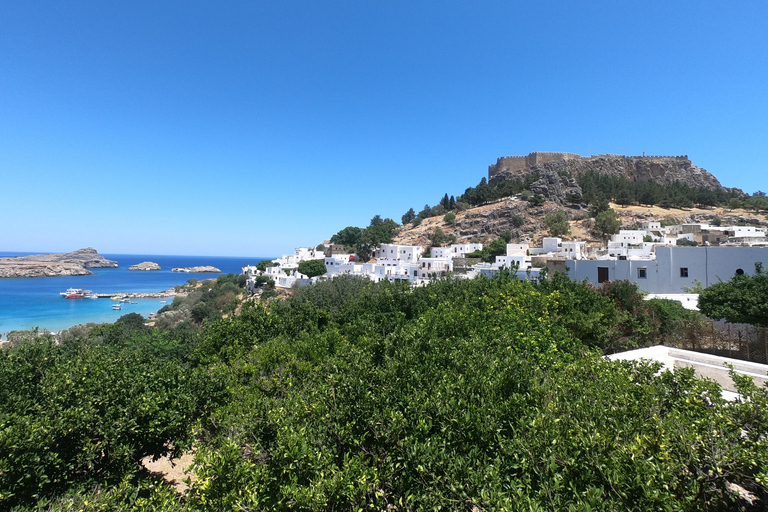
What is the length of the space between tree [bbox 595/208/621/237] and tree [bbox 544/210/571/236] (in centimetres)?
478

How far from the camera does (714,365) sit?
325 inches

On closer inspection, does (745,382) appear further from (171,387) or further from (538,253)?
(538,253)

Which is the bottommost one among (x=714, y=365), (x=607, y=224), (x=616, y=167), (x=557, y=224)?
(x=714, y=365)

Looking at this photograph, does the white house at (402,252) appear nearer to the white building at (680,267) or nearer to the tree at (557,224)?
the tree at (557,224)

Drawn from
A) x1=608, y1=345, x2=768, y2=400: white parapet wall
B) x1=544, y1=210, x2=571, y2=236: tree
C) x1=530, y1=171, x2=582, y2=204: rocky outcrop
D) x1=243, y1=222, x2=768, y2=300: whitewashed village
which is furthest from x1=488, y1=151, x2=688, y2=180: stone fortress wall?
x1=608, y1=345, x2=768, y2=400: white parapet wall

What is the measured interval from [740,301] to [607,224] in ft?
164

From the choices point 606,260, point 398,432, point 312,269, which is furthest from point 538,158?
point 398,432

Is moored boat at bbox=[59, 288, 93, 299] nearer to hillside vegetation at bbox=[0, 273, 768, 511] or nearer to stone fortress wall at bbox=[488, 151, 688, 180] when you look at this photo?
hillside vegetation at bbox=[0, 273, 768, 511]

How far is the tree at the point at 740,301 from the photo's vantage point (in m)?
15.6

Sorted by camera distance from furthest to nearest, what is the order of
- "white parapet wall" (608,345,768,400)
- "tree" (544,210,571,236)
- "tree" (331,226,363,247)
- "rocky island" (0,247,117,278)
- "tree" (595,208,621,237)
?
"rocky island" (0,247,117,278)
"tree" (331,226,363,247)
"tree" (544,210,571,236)
"tree" (595,208,621,237)
"white parapet wall" (608,345,768,400)

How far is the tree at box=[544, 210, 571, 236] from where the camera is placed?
64.1 meters

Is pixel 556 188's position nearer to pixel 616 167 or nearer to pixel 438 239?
pixel 438 239

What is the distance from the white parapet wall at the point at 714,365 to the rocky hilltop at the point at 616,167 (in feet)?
290

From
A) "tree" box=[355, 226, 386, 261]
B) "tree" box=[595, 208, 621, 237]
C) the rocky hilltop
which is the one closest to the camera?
"tree" box=[595, 208, 621, 237]
